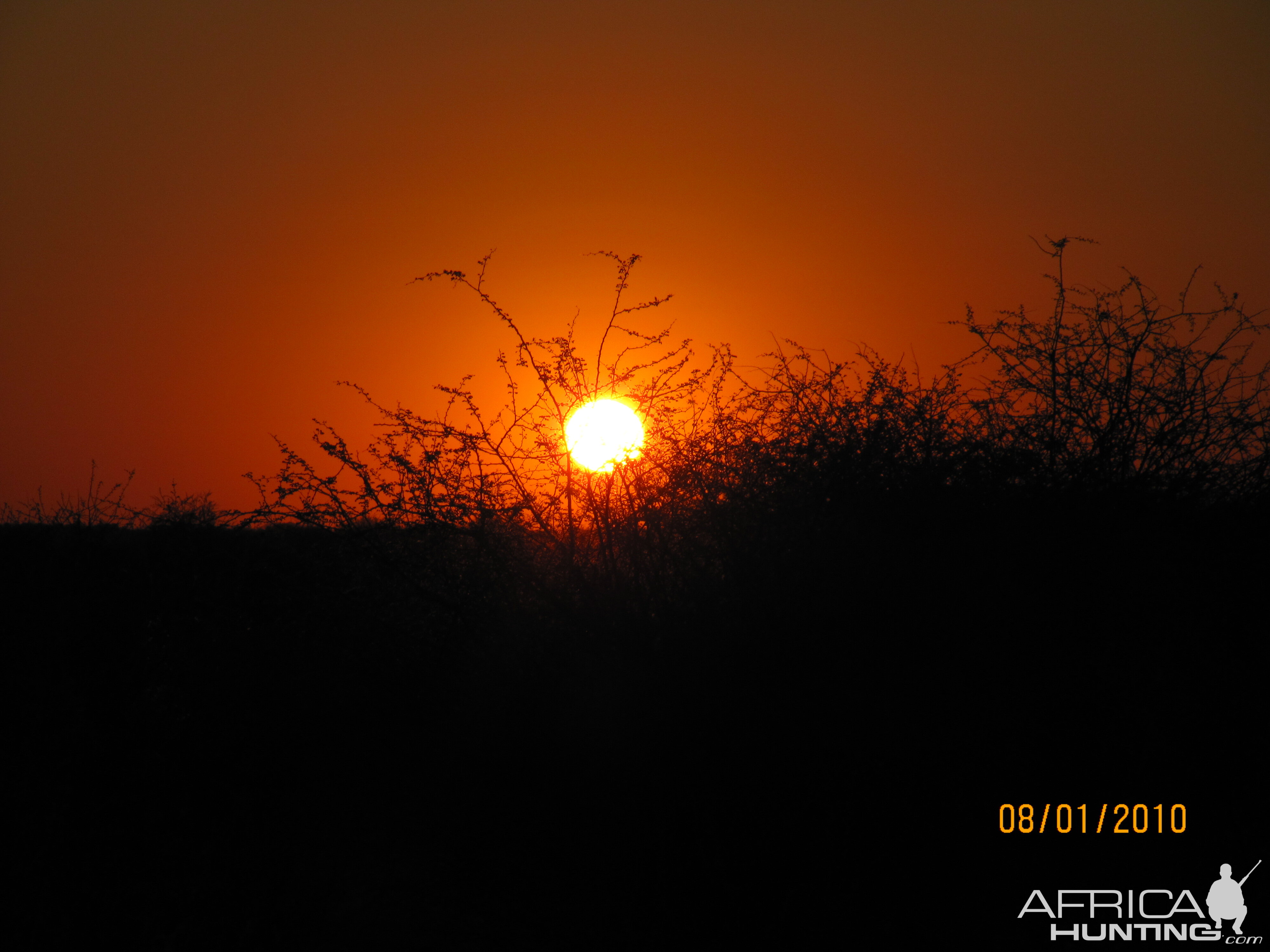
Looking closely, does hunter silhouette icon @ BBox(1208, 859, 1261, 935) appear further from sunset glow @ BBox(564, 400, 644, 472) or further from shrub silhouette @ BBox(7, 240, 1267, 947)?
sunset glow @ BBox(564, 400, 644, 472)

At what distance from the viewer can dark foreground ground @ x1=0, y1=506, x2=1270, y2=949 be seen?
3.30 m

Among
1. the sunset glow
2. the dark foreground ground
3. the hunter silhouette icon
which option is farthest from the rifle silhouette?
the sunset glow

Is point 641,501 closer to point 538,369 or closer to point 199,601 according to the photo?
point 538,369

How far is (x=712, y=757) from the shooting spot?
3604mm

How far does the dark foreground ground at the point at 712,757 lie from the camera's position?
3.30 m

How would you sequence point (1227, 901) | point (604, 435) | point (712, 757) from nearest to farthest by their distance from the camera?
point (1227, 901), point (712, 757), point (604, 435)

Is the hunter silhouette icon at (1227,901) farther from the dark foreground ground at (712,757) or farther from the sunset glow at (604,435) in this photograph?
the sunset glow at (604,435)

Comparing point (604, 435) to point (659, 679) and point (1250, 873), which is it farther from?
point (1250, 873)

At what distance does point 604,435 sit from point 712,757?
165cm

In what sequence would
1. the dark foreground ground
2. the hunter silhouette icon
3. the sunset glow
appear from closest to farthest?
1. the hunter silhouette icon
2. the dark foreground ground
3. the sunset glow

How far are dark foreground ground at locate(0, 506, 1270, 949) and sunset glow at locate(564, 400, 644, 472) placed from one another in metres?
0.69

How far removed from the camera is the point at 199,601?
20.5 ft

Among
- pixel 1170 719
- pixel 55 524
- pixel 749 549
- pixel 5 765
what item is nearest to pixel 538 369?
pixel 749 549

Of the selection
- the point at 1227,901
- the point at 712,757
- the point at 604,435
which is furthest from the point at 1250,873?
the point at 604,435
